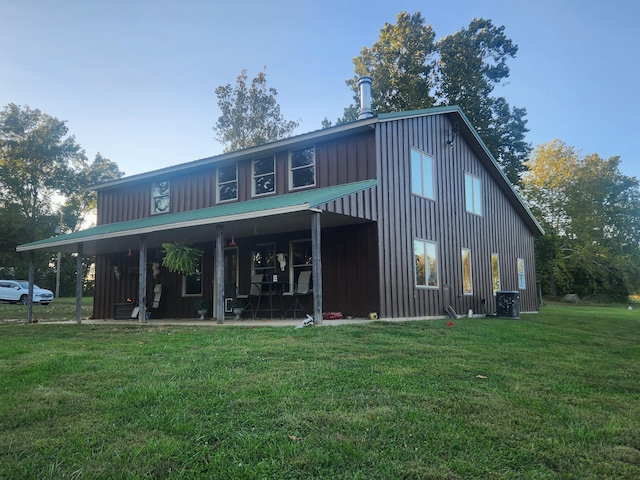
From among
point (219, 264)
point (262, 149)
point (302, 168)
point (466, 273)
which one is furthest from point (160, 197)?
point (466, 273)

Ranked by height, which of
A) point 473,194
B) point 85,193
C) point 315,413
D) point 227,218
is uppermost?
point 85,193

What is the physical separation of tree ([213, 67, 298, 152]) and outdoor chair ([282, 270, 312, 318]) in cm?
2177

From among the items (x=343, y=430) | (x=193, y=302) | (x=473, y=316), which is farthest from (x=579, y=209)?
(x=343, y=430)

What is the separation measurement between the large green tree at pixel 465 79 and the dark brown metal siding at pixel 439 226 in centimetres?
908

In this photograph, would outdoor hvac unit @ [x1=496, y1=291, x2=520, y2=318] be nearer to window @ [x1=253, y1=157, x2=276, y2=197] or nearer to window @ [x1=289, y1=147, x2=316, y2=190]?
window @ [x1=289, y1=147, x2=316, y2=190]

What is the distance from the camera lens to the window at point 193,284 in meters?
13.4

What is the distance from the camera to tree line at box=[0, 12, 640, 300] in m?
24.8

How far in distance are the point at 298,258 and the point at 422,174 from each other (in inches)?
153

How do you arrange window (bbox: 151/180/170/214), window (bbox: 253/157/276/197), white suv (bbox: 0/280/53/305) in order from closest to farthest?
window (bbox: 253/157/276/197) < window (bbox: 151/180/170/214) < white suv (bbox: 0/280/53/305)

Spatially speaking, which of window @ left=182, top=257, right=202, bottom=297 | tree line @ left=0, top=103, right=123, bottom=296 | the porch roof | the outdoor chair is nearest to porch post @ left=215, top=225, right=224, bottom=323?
the porch roof

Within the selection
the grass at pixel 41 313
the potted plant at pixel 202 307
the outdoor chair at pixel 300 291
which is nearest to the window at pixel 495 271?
the outdoor chair at pixel 300 291

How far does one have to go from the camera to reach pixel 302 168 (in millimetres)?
11711

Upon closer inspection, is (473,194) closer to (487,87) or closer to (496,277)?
(496,277)

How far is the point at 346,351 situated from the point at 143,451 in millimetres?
3301
